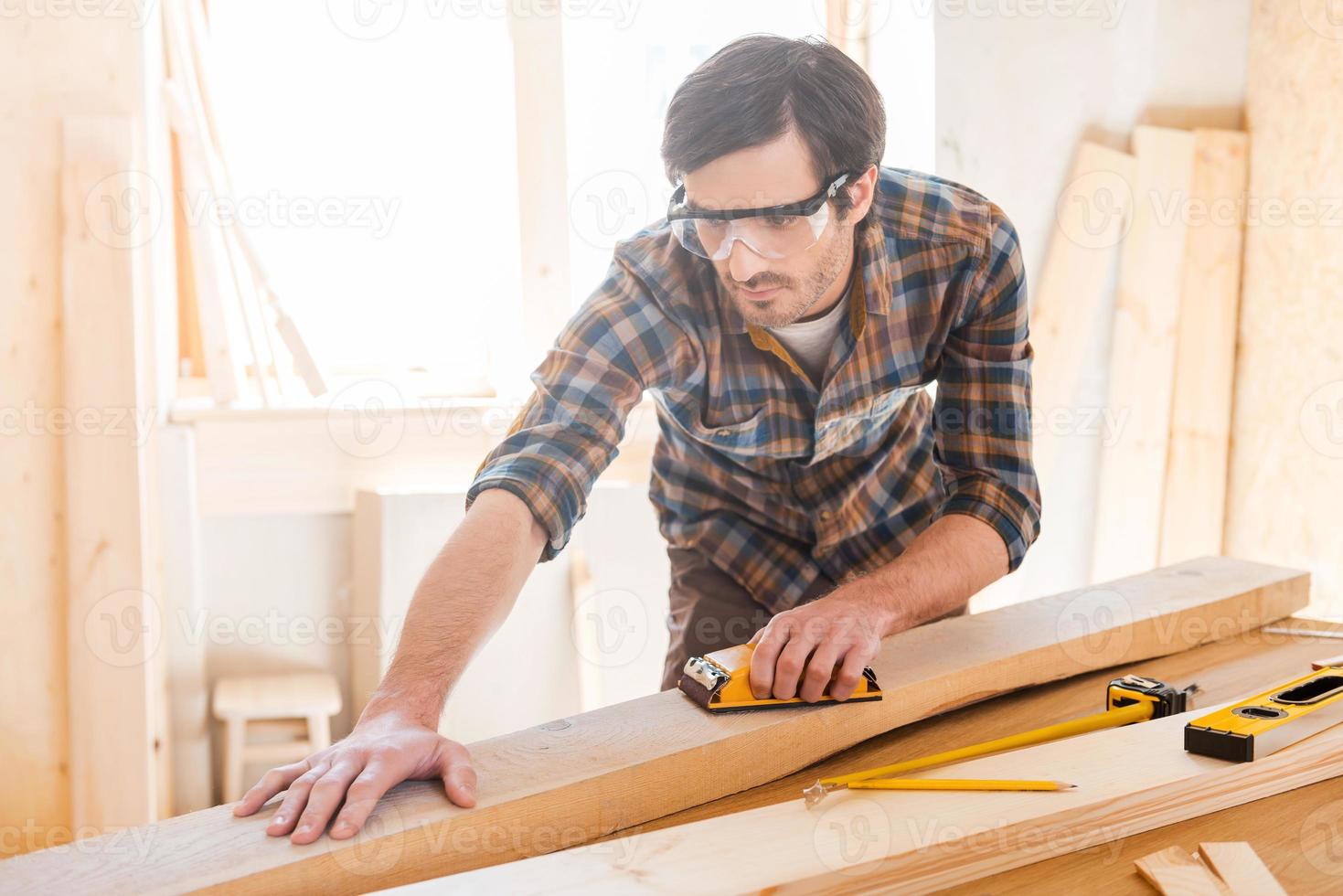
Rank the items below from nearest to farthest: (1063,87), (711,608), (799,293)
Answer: (799,293) → (711,608) → (1063,87)

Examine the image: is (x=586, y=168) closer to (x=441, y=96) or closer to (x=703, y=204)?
(x=441, y=96)

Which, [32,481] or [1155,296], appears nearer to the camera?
[32,481]

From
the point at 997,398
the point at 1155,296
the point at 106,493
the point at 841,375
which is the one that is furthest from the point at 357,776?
the point at 1155,296

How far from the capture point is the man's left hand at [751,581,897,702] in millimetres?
1300

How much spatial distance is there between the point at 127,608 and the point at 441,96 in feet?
5.76

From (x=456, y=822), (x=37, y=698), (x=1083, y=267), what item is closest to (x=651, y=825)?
(x=456, y=822)

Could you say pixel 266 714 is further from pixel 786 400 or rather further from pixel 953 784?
pixel 953 784

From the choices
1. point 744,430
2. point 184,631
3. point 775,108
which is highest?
point 775,108

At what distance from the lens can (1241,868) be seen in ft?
3.33

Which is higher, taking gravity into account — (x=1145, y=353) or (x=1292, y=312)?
(x=1292, y=312)

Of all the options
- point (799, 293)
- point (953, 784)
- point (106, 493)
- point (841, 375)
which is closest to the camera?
point (953, 784)

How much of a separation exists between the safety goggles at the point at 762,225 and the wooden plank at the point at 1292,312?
6.55 ft

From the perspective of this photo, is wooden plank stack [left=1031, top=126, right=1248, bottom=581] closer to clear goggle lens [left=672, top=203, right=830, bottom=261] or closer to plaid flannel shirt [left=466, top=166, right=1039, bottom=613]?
plaid flannel shirt [left=466, top=166, right=1039, bottom=613]

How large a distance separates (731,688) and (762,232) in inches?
26.3
